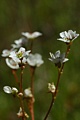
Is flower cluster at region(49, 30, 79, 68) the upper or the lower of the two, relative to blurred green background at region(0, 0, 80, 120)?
lower

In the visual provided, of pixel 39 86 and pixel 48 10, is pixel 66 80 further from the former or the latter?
pixel 48 10

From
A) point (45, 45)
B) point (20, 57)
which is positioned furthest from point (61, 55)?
point (45, 45)

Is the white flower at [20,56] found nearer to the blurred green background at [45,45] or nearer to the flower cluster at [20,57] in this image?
the flower cluster at [20,57]

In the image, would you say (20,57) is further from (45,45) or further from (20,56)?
(45,45)

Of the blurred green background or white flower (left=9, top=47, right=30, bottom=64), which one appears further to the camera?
the blurred green background

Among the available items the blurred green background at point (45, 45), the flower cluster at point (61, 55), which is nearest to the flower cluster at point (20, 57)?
the flower cluster at point (61, 55)

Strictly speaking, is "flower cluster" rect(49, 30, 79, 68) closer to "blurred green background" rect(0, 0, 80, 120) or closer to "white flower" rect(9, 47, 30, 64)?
"white flower" rect(9, 47, 30, 64)

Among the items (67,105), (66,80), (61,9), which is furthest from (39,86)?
(61,9)

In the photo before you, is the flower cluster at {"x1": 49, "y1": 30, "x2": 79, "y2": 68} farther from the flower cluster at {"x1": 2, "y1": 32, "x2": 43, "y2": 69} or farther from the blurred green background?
the blurred green background

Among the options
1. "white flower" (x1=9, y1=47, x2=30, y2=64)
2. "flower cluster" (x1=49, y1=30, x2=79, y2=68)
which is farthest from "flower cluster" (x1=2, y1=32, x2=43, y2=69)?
"flower cluster" (x1=49, y1=30, x2=79, y2=68)

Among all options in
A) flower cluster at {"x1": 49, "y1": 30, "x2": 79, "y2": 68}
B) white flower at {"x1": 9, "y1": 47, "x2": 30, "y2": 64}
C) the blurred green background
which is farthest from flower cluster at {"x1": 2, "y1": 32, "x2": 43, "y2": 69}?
the blurred green background
